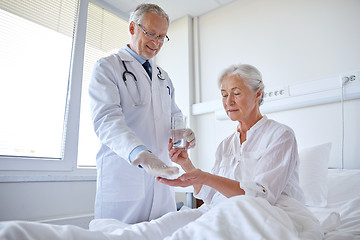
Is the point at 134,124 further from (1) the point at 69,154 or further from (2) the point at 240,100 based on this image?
(1) the point at 69,154

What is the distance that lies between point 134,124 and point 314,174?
122 cm

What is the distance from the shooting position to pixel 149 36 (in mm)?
1465

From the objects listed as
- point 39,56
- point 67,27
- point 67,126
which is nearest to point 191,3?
point 67,27

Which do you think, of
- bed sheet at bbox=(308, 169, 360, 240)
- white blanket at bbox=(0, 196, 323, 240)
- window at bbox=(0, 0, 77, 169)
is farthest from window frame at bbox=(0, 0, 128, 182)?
bed sheet at bbox=(308, 169, 360, 240)

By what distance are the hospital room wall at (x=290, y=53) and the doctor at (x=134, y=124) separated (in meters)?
Result: 1.33

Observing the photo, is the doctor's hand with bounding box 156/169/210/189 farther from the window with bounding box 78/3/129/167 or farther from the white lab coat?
the window with bounding box 78/3/129/167

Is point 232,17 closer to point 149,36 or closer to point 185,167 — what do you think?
point 149,36

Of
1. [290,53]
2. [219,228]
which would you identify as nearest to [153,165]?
[219,228]

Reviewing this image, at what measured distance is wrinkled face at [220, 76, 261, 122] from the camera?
1.38 m

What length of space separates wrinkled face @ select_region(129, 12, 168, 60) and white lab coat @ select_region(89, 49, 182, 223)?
75 mm

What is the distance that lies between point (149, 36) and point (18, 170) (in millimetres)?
1503

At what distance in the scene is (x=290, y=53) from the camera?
247cm

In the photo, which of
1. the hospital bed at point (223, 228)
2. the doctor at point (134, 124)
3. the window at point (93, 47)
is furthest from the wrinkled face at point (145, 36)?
the window at point (93, 47)

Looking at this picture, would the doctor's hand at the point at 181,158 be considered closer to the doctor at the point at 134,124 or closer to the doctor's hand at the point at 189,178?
the doctor at the point at 134,124
